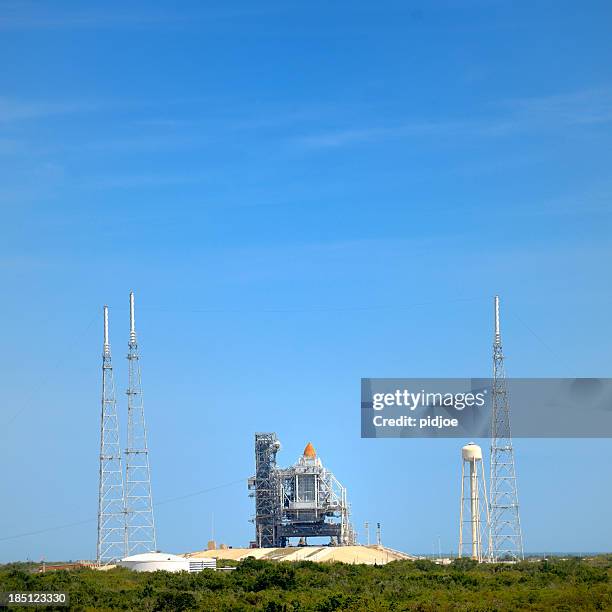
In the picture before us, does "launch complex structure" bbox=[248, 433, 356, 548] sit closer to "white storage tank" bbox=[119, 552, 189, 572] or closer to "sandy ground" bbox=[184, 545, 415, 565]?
"sandy ground" bbox=[184, 545, 415, 565]

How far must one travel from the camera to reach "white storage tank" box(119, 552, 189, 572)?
98.6 metres

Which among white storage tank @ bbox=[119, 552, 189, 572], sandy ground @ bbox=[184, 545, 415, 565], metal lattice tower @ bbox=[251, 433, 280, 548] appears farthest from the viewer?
metal lattice tower @ bbox=[251, 433, 280, 548]

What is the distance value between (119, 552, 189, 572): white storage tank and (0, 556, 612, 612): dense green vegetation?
2997mm

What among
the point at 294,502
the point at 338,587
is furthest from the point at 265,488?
the point at 338,587

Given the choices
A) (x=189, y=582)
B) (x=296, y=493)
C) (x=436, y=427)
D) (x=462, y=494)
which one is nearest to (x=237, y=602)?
(x=189, y=582)

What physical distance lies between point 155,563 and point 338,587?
18.6m

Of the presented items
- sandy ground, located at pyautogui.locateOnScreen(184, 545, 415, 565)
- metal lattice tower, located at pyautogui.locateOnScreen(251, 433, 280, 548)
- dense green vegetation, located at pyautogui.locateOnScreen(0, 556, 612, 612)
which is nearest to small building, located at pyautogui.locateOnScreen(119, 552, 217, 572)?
dense green vegetation, located at pyautogui.locateOnScreen(0, 556, 612, 612)

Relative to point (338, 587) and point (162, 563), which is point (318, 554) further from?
point (338, 587)

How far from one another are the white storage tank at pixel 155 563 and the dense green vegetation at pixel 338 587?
300cm

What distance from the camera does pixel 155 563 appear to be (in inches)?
3917

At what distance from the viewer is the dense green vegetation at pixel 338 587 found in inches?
2963

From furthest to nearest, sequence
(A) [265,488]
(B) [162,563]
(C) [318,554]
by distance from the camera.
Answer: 1. (A) [265,488]
2. (C) [318,554]
3. (B) [162,563]

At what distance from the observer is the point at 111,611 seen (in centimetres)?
7394

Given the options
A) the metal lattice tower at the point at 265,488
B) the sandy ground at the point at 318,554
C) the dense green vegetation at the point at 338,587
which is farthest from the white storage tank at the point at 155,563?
the metal lattice tower at the point at 265,488
